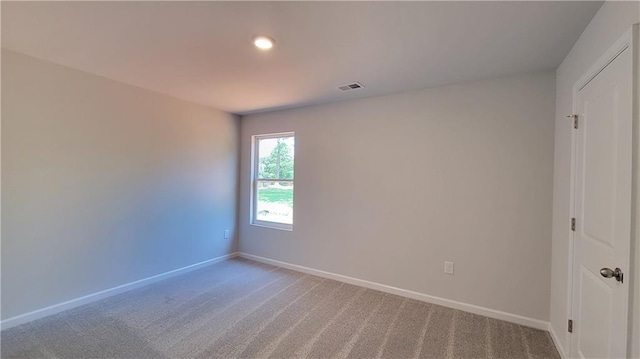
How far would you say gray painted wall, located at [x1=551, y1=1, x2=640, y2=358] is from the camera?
1.48m

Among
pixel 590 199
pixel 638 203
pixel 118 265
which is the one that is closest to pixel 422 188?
pixel 590 199

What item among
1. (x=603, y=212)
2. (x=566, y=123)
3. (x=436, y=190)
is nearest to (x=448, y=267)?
(x=436, y=190)

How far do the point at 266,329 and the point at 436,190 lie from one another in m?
2.18

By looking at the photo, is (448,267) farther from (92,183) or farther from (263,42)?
(92,183)

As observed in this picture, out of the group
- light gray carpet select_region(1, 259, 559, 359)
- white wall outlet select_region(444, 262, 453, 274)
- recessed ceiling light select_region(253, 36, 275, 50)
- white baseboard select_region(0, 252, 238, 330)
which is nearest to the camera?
recessed ceiling light select_region(253, 36, 275, 50)

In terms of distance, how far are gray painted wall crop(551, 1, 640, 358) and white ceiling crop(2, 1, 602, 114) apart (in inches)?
4.1

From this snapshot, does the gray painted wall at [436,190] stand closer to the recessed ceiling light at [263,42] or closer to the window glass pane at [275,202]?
the window glass pane at [275,202]

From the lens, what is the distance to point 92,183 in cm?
288

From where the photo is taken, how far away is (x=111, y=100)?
9.77 feet

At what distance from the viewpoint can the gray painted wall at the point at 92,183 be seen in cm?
239

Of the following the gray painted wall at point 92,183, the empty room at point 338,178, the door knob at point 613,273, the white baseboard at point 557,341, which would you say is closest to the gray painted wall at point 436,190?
the empty room at point 338,178

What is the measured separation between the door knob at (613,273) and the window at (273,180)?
3290mm

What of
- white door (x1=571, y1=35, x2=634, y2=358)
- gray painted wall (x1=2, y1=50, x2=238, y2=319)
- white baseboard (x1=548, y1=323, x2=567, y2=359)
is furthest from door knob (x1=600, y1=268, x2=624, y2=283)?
gray painted wall (x1=2, y1=50, x2=238, y2=319)

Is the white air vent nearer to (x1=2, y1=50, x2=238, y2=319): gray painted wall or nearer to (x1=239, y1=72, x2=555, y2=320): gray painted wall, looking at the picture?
(x1=239, y1=72, x2=555, y2=320): gray painted wall
